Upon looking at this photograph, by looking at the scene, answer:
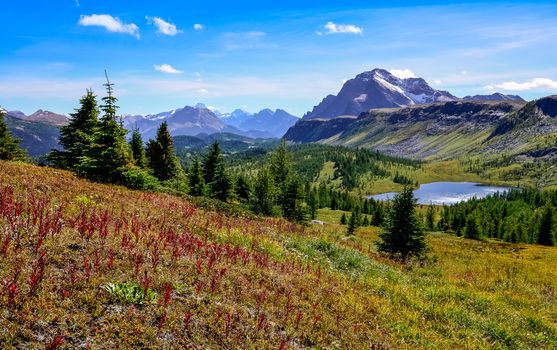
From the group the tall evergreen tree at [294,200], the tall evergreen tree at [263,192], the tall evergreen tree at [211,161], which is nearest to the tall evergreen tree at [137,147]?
the tall evergreen tree at [211,161]

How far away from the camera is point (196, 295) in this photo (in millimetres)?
8898

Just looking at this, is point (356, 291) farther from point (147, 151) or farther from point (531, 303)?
point (147, 151)

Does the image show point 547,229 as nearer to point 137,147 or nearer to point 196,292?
point 137,147

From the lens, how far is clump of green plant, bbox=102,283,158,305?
7.83 metres

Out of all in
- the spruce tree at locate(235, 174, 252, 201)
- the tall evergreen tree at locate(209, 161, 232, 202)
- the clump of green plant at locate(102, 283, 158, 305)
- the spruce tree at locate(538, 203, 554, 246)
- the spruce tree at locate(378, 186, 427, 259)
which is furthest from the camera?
the spruce tree at locate(538, 203, 554, 246)

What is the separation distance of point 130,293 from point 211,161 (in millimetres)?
60149

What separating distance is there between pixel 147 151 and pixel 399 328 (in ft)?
183

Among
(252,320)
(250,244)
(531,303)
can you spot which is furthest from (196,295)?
(531,303)

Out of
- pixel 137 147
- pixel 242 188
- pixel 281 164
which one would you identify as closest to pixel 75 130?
pixel 137 147

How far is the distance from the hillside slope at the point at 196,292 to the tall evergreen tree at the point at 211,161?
4867 centimetres

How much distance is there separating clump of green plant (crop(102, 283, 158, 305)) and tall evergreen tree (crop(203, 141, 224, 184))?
5795 centimetres

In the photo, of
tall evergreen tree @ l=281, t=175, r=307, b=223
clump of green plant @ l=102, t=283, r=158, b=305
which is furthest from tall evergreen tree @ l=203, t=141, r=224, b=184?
clump of green plant @ l=102, t=283, r=158, b=305

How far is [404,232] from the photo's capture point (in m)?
32.6

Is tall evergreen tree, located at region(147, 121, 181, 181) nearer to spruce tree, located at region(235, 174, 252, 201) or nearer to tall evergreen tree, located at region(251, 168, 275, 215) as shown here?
tall evergreen tree, located at region(251, 168, 275, 215)
